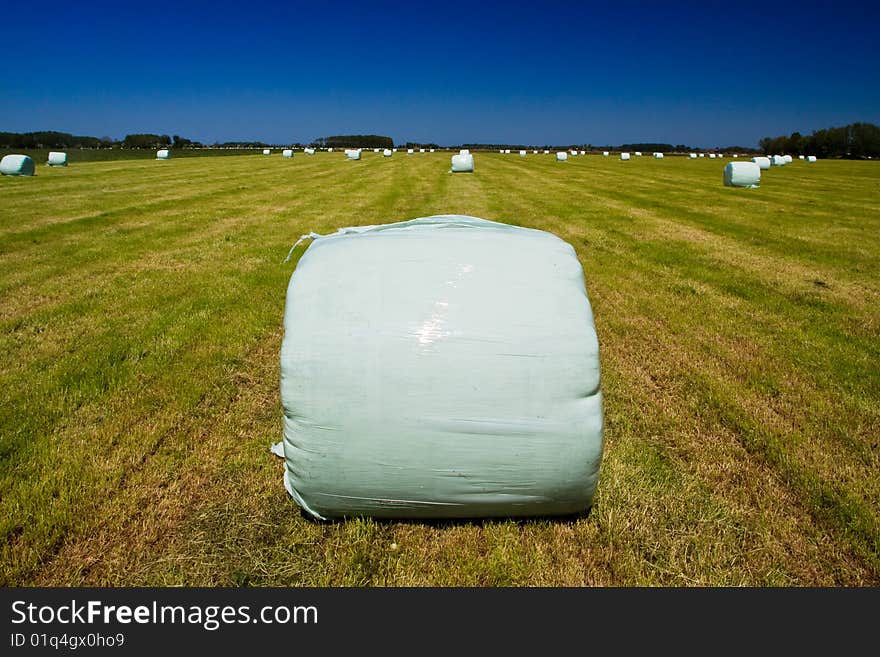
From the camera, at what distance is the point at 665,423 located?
152 inches

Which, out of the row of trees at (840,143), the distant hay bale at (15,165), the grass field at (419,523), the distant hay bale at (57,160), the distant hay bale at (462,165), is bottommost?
the grass field at (419,523)

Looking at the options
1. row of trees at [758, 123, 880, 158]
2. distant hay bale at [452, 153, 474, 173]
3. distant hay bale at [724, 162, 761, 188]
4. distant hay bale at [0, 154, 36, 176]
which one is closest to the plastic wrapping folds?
distant hay bale at [724, 162, 761, 188]

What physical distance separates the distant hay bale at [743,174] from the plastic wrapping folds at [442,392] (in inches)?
945

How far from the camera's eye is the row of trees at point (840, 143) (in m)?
76.2

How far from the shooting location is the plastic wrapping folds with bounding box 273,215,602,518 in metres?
2.37

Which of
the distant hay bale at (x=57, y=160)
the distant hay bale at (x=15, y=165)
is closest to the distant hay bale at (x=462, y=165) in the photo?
the distant hay bale at (x=15, y=165)

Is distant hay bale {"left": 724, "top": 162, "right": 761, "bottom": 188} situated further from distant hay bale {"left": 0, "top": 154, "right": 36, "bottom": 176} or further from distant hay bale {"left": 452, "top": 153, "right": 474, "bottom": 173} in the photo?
distant hay bale {"left": 0, "top": 154, "right": 36, "bottom": 176}

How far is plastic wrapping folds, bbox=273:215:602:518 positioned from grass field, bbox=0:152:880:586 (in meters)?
0.38

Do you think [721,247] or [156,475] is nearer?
[156,475]

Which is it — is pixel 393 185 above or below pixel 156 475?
above

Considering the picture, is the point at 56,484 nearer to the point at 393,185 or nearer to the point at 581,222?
the point at 581,222

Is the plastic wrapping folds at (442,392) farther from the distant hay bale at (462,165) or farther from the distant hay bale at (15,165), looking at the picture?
the distant hay bale at (15,165)

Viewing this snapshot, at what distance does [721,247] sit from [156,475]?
10590 millimetres

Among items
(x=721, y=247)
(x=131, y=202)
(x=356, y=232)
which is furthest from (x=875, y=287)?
(x=131, y=202)
